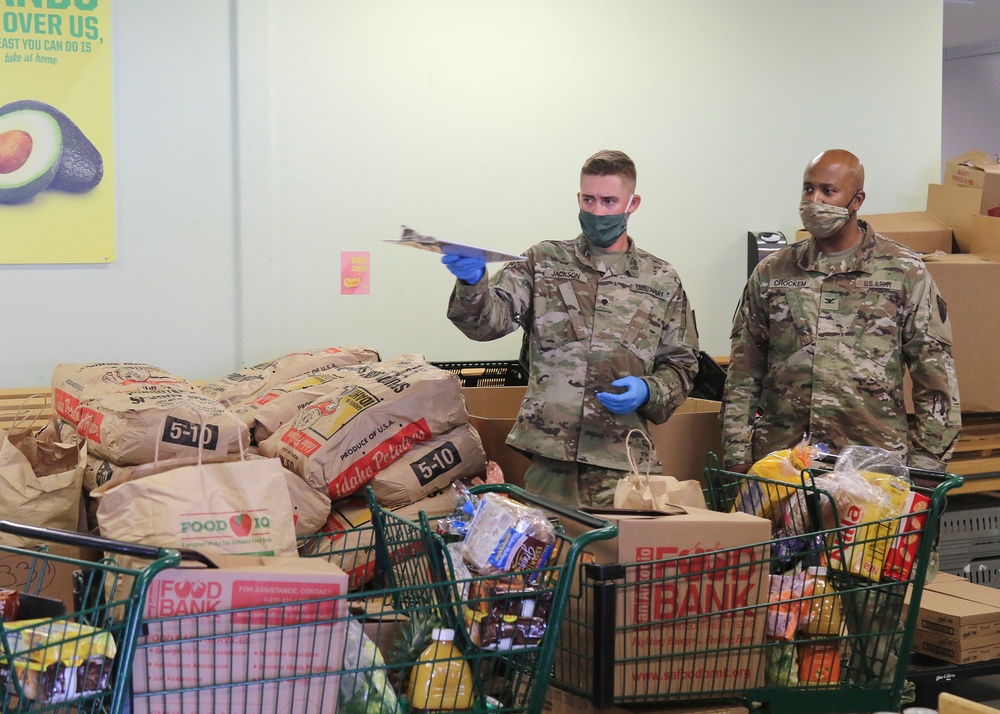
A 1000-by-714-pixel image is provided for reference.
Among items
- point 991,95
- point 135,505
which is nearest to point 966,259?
point 135,505

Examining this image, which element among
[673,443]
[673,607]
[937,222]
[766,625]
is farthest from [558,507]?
[937,222]

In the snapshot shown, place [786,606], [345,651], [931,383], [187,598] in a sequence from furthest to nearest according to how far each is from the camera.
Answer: [931,383]
[786,606]
[345,651]
[187,598]

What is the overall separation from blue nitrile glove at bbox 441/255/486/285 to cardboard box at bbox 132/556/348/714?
1024 millimetres

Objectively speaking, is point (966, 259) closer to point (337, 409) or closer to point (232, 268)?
point (337, 409)

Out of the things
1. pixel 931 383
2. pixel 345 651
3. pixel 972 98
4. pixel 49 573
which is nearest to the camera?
pixel 345 651

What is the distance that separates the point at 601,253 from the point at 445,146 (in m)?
1.59

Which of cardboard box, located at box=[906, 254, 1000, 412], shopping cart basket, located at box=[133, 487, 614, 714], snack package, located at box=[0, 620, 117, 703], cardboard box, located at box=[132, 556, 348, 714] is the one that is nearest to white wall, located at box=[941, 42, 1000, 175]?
cardboard box, located at box=[906, 254, 1000, 412]

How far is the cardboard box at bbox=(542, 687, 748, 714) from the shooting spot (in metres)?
1.82

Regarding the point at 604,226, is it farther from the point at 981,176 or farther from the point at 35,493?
the point at 981,176

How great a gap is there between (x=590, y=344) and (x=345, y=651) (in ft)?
4.36

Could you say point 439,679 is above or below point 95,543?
below

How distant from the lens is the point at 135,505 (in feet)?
6.11

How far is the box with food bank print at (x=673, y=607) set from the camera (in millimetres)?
1784

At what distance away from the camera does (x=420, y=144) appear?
163 inches
